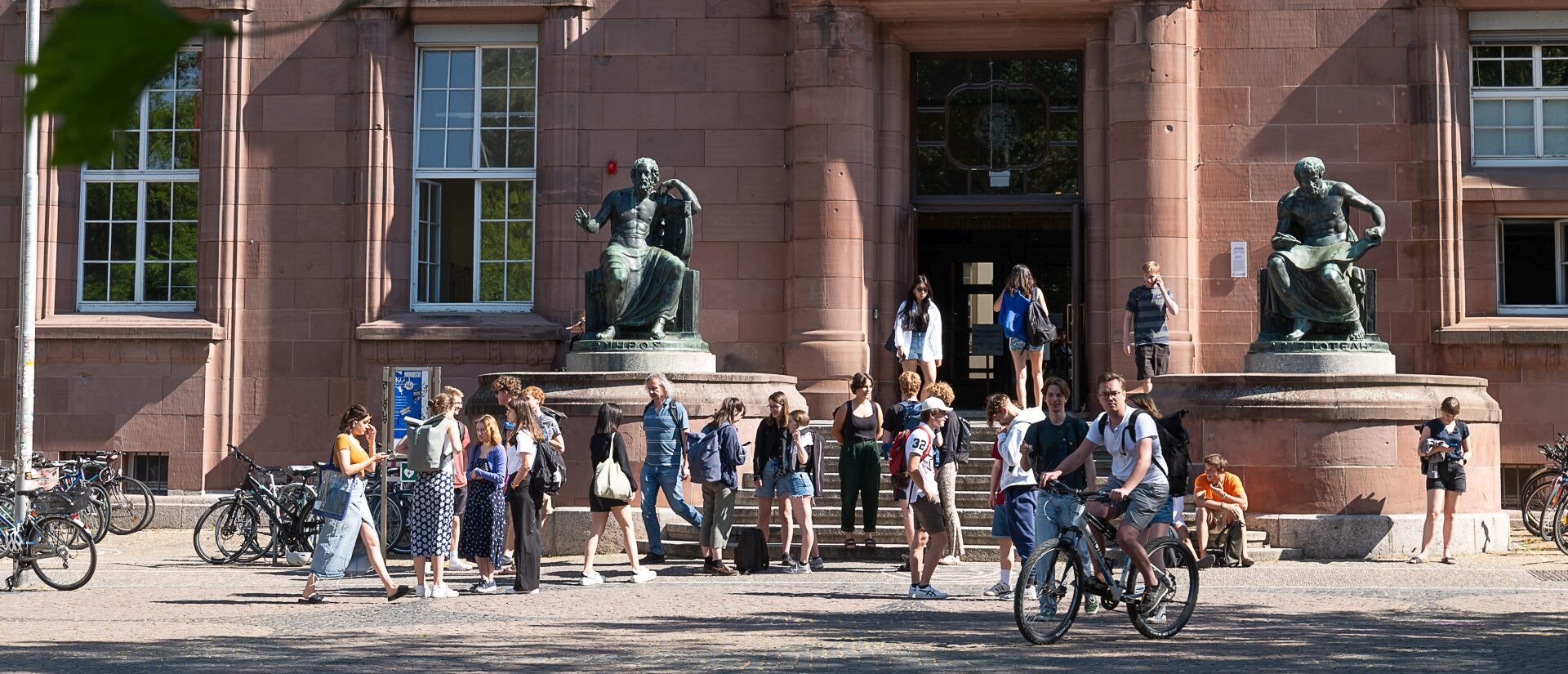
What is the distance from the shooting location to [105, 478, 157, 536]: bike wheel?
1934cm

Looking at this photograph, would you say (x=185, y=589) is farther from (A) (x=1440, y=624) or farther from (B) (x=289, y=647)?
(A) (x=1440, y=624)

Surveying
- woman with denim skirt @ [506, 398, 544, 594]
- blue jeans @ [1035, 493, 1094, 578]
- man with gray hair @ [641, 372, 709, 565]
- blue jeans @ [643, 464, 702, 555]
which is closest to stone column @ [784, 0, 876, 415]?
blue jeans @ [643, 464, 702, 555]

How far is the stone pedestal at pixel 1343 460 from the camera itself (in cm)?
1600

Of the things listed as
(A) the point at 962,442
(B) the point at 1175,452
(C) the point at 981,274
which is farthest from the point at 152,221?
(B) the point at 1175,452

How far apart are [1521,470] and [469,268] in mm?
12080

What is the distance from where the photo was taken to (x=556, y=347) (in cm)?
2059

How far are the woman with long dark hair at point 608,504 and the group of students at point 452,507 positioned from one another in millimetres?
62

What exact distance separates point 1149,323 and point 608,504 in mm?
7145

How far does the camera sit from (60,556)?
1373cm

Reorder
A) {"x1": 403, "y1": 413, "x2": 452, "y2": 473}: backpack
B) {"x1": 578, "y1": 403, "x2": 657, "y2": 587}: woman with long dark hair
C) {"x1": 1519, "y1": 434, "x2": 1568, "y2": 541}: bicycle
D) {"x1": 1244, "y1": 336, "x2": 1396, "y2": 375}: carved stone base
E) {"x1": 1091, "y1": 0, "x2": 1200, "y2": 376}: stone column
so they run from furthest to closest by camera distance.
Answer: {"x1": 1091, "y1": 0, "x2": 1200, "y2": 376}: stone column, {"x1": 1244, "y1": 336, "x2": 1396, "y2": 375}: carved stone base, {"x1": 1519, "y1": 434, "x2": 1568, "y2": 541}: bicycle, {"x1": 578, "y1": 403, "x2": 657, "y2": 587}: woman with long dark hair, {"x1": 403, "y1": 413, "x2": 452, "y2": 473}: backpack

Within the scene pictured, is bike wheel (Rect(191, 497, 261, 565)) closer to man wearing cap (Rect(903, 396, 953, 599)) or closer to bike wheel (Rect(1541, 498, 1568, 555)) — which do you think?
man wearing cap (Rect(903, 396, 953, 599))

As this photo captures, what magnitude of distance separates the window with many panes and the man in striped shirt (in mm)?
4435

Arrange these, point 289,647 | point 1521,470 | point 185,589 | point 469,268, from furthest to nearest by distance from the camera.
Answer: point 469,268 → point 1521,470 → point 185,589 → point 289,647

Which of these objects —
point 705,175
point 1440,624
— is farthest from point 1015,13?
point 1440,624
